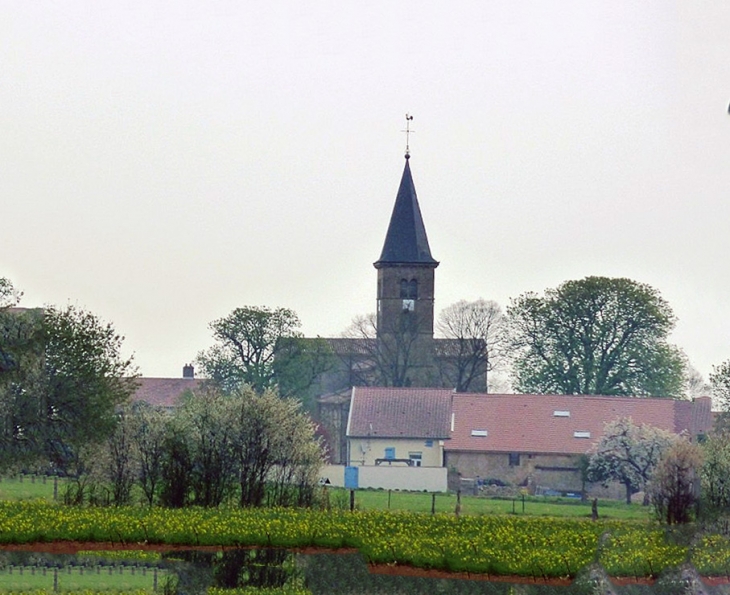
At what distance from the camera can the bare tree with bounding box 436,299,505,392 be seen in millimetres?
91688

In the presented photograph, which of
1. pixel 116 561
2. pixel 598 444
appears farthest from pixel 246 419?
pixel 598 444

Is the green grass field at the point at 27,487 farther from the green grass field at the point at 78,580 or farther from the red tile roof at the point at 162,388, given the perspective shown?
the red tile roof at the point at 162,388

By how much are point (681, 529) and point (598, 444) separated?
44938mm

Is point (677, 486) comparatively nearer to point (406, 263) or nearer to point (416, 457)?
point (416, 457)

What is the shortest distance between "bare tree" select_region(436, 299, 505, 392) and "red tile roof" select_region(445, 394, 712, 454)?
36.3 feet

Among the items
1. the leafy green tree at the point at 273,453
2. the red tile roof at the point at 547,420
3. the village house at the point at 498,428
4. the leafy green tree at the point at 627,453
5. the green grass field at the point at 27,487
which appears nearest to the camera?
the leafy green tree at the point at 273,453

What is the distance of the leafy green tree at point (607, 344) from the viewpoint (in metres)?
82.6

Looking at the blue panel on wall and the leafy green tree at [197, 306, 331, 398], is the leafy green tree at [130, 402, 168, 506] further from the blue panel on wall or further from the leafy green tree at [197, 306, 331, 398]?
the leafy green tree at [197, 306, 331, 398]

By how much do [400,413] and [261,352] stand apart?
11.5m

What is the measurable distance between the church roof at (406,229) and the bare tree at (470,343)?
965 cm

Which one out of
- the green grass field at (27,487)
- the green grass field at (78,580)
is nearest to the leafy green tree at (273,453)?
the green grass field at (78,580)

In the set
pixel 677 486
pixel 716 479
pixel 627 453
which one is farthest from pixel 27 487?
pixel 627 453

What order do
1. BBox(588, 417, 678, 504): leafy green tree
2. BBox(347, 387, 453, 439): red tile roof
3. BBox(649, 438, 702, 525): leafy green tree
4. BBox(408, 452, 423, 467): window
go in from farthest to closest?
BBox(347, 387, 453, 439): red tile roof
BBox(408, 452, 423, 467): window
BBox(588, 417, 678, 504): leafy green tree
BBox(649, 438, 702, 525): leafy green tree

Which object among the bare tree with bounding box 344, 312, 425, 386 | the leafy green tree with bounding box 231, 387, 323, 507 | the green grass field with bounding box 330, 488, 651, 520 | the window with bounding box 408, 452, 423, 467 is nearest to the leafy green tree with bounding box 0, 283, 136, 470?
the green grass field with bounding box 330, 488, 651, 520
